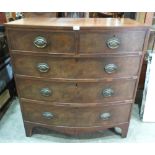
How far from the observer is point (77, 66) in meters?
1.14

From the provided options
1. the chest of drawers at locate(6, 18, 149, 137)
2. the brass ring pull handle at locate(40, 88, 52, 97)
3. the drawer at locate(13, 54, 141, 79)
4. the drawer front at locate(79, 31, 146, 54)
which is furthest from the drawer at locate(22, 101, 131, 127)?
the drawer front at locate(79, 31, 146, 54)

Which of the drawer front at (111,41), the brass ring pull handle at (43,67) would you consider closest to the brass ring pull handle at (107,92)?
the drawer front at (111,41)

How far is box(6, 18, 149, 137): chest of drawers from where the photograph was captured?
1.05 metres

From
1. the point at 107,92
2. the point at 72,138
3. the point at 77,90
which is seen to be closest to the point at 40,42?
the point at 77,90

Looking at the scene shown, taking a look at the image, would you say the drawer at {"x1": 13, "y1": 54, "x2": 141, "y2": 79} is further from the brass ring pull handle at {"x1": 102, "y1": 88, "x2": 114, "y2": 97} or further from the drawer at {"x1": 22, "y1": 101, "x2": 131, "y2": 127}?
the drawer at {"x1": 22, "y1": 101, "x2": 131, "y2": 127}

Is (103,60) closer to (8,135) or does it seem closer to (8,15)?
(8,135)

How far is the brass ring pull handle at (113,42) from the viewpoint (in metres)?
1.06

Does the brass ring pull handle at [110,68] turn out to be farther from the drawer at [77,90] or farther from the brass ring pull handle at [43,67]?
the brass ring pull handle at [43,67]

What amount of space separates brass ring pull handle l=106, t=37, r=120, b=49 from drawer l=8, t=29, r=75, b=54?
214mm

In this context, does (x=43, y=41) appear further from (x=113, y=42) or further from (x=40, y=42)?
(x=113, y=42)

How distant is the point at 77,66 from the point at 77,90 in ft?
0.59

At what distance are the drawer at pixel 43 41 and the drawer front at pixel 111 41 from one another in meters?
0.08
